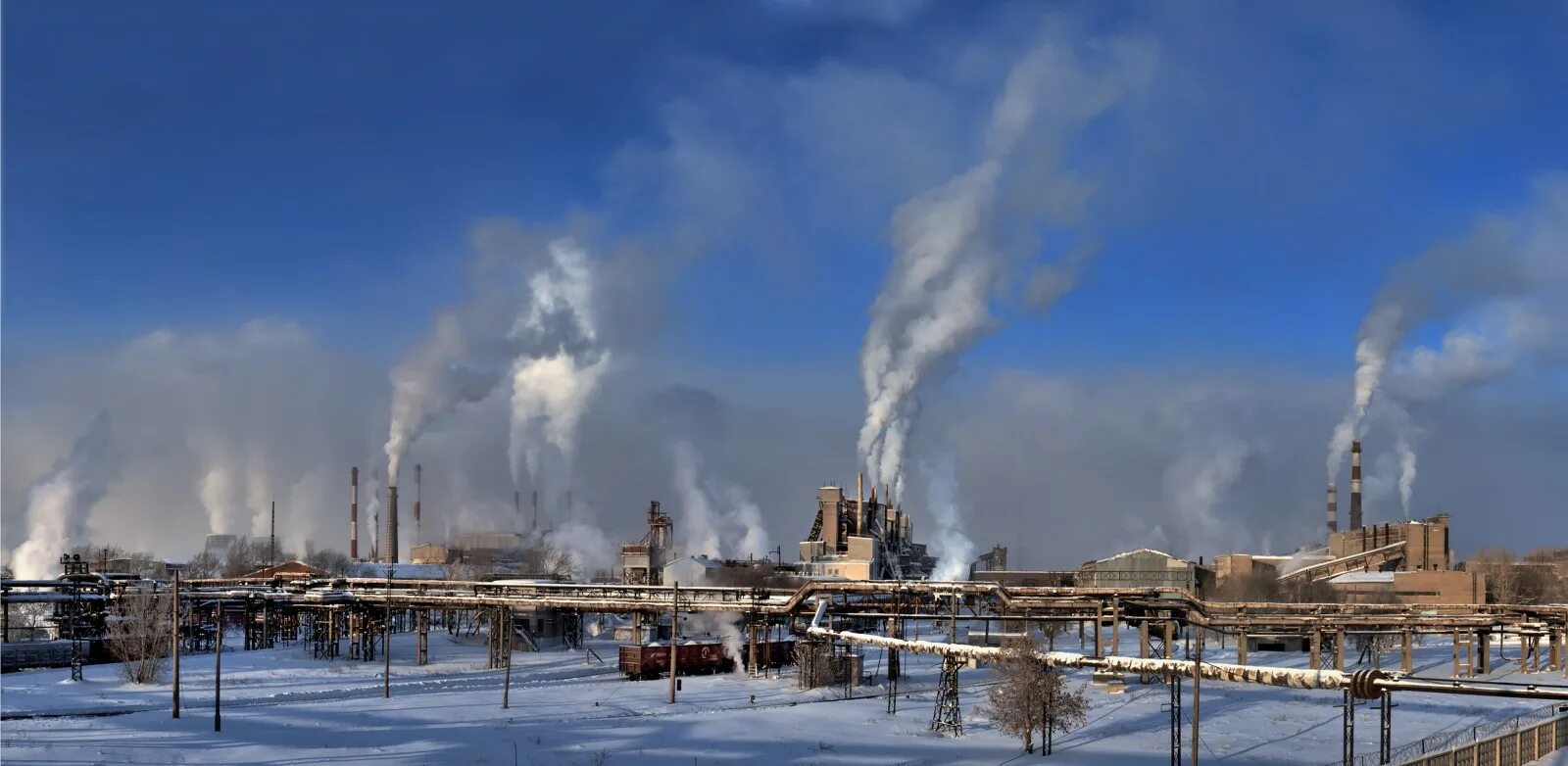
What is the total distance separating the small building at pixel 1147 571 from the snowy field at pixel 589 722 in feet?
201

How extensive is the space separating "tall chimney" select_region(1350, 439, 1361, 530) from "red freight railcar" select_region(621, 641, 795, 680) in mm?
92421

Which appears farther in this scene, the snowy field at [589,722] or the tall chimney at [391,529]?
the tall chimney at [391,529]

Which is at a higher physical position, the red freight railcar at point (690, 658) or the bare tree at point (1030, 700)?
the bare tree at point (1030, 700)

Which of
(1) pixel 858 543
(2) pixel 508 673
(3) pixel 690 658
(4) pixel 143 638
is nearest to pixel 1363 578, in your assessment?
(1) pixel 858 543

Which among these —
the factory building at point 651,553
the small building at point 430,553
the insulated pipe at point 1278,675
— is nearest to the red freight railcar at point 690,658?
the insulated pipe at point 1278,675

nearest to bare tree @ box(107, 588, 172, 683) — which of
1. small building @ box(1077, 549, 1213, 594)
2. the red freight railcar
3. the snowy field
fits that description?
the snowy field

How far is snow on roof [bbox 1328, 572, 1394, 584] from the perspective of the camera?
106250 mm

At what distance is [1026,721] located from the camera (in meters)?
37.6

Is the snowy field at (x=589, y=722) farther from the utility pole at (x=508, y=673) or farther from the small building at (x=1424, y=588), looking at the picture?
the small building at (x=1424, y=588)

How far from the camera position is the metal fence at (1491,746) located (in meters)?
28.0

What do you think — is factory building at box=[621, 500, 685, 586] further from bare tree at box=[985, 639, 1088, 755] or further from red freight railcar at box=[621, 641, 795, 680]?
bare tree at box=[985, 639, 1088, 755]

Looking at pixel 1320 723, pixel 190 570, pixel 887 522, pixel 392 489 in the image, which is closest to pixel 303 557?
pixel 190 570

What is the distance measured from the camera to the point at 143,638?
5144 centimetres

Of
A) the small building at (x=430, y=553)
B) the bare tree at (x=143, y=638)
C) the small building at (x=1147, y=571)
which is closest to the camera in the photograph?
the bare tree at (x=143, y=638)
